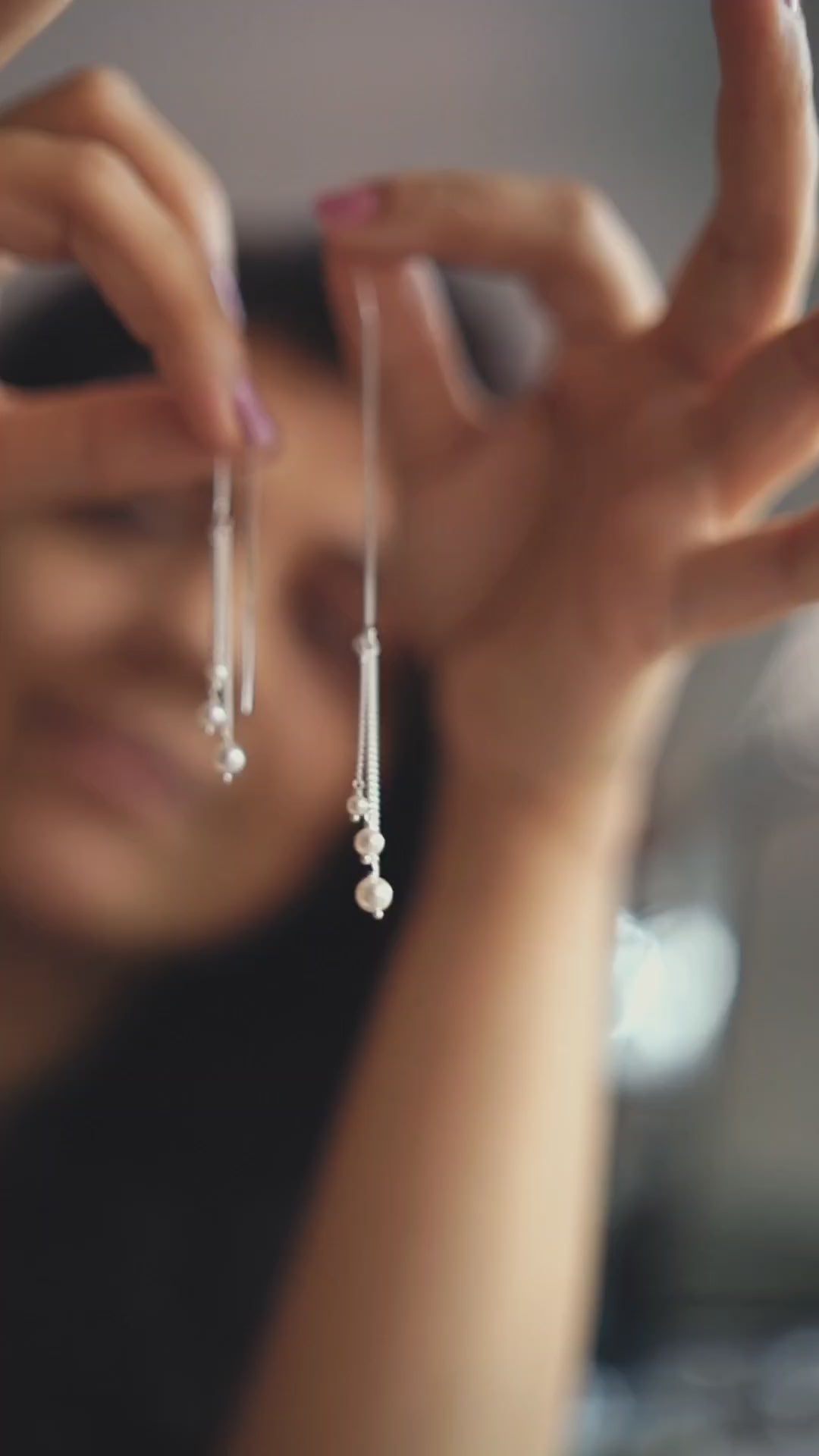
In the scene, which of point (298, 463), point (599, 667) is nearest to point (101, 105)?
point (298, 463)

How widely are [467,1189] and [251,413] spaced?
0.33 metres

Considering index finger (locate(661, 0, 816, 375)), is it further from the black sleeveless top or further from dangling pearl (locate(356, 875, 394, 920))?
the black sleeveless top

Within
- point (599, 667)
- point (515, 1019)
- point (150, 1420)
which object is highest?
point (599, 667)

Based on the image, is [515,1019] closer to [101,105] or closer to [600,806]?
[600,806]

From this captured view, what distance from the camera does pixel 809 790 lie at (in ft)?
1.92

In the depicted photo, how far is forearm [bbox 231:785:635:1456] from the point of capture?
1.61ft

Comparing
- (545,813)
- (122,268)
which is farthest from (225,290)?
(545,813)

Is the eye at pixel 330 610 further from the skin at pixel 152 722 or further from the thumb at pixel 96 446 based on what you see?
the thumb at pixel 96 446

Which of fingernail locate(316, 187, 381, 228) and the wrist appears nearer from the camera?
fingernail locate(316, 187, 381, 228)

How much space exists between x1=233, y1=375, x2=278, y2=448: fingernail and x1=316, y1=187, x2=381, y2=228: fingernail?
63 mm

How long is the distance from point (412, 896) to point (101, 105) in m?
0.34

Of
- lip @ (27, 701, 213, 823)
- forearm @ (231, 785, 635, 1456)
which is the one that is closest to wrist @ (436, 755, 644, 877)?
forearm @ (231, 785, 635, 1456)

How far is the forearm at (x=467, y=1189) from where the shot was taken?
0.49m

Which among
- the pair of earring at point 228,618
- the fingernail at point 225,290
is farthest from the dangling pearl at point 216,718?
the fingernail at point 225,290
